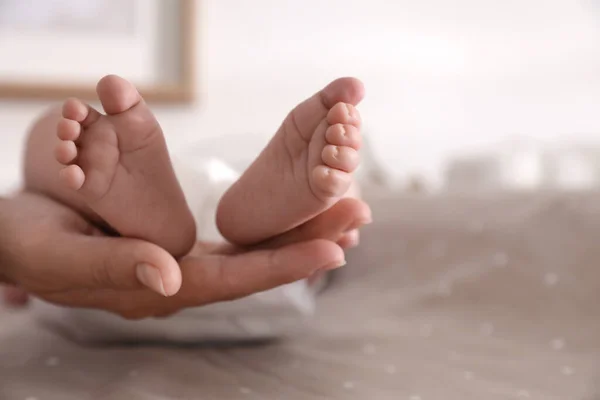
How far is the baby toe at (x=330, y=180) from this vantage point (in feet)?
1.52

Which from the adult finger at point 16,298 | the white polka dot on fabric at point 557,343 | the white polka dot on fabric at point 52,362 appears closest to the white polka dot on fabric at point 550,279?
the white polka dot on fabric at point 557,343

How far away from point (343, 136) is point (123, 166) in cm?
17

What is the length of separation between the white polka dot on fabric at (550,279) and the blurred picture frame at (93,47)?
918mm

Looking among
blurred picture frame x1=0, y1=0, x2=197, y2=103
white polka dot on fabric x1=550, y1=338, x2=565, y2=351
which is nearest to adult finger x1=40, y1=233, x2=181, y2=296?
white polka dot on fabric x1=550, y1=338, x2=565, y2=351

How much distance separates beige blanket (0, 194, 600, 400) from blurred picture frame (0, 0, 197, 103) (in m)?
0.68

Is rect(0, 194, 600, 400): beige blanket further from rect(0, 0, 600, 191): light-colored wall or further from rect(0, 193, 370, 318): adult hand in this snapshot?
rect(0, 0, 600, 191): light-colored wall

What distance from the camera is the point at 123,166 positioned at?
507mm

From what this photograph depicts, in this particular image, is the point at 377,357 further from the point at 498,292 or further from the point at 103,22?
the point at 103,22

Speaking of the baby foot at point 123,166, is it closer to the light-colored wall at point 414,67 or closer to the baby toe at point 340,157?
the baby toe at point 340,157

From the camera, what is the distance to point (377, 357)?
64 cm

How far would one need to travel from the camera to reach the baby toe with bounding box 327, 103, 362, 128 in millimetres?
477

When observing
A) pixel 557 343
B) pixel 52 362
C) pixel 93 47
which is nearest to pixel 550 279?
pixel 557 343

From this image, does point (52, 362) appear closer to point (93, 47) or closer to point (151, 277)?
point (151, 277)

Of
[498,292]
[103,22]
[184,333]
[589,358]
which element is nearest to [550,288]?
[498,292]
